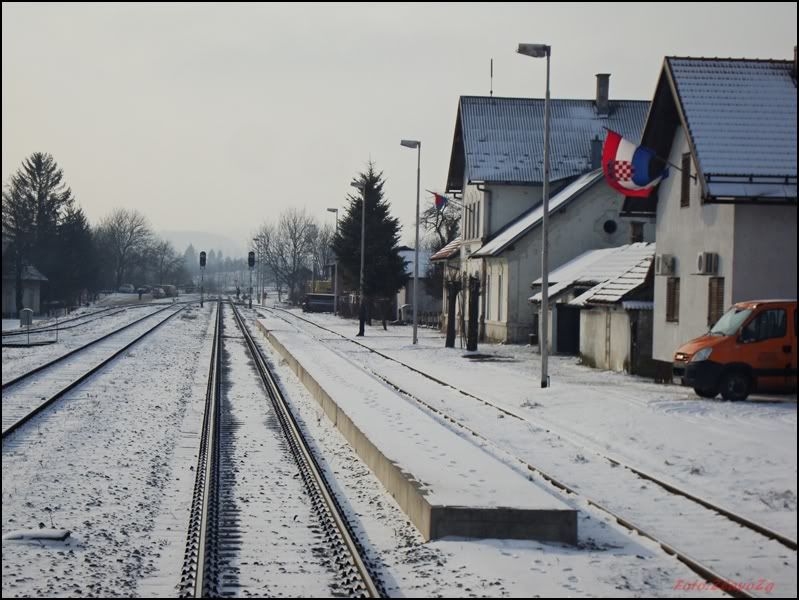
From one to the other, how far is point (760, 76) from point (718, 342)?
22.0ft

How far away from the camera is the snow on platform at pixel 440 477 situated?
10.6m

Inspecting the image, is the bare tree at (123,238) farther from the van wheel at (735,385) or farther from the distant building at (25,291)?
the van wheel at (735,385)

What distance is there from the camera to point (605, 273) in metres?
35.6

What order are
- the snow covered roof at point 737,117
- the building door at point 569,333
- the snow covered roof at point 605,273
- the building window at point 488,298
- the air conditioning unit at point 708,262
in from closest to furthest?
the snow covered roof at point 737,117, the air conditioning unit at point 708,262, the snow covered roof at point 605,273, the building door at point 569,333, the building window at point 488,298

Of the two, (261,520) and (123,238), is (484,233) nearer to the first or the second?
(261,520)

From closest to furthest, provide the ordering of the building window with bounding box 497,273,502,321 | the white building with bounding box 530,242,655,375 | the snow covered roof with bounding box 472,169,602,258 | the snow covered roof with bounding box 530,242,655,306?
the white building with bounding box 530,242,655,375, the snow covered roof with bounding box 530,242,655,306, the snow covered roof with bounding box 472,169,602,258, the building window with bounding box 497,273,502,321

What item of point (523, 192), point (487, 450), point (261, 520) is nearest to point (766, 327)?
point (487, 450)

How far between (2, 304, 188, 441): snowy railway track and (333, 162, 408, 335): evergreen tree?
23.4 m

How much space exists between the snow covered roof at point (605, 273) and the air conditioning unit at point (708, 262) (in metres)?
7.59

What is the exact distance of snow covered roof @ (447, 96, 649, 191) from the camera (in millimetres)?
47438

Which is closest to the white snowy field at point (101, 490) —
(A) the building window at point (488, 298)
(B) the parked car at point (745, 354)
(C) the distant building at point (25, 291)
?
(B) the parked car at point (745, 354)

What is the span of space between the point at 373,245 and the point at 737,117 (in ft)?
147

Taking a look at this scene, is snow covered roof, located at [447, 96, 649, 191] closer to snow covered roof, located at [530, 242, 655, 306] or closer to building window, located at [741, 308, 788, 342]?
snow covered roof, located at [530, 242, 655, 306]

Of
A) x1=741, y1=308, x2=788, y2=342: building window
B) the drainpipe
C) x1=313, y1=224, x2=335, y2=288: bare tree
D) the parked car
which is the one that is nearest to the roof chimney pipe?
the drainpipe
